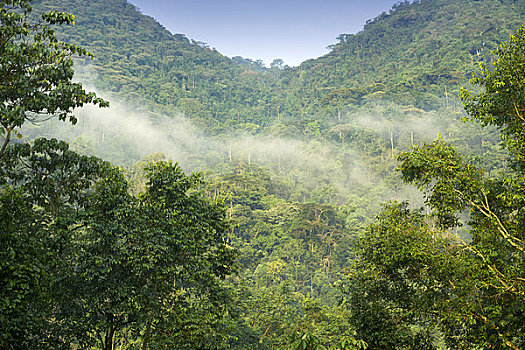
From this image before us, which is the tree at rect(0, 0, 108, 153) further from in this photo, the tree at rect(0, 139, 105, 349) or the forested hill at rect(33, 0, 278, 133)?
the forested hill at rect(33, 0, 278, 133)

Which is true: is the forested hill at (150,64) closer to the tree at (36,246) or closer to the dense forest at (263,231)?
the dense forest at (263,231)

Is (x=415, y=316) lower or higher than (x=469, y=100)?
lower

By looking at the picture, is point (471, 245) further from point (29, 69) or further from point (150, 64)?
point (150, 64)

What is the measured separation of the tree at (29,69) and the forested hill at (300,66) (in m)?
55.7

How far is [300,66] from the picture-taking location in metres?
95.9

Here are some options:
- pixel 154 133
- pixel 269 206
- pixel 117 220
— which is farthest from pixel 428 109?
pixel 117 220

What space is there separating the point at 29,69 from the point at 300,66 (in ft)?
308

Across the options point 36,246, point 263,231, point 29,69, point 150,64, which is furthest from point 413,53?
point 36,246

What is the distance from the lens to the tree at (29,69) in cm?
631

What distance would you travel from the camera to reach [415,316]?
26.4ft

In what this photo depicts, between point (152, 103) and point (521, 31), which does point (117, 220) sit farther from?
point (152, 103)

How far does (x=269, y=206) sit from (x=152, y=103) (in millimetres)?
38905

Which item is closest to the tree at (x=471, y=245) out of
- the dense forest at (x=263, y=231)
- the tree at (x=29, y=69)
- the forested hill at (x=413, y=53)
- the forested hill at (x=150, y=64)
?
the dense forest at (x=263, y=231)

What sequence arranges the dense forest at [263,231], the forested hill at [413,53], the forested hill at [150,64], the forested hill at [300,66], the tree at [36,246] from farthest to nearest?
the forested hill at [150,64] → the forested hill at [300,66] → the forested hill at [413,53] → the dense forest at [263,231] → the tree at [36,246]
